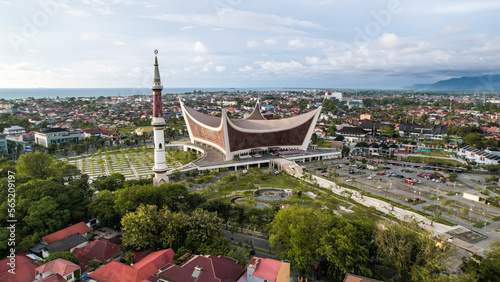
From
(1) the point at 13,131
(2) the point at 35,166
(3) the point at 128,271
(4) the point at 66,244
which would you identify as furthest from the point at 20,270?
(1) the point at 13,131

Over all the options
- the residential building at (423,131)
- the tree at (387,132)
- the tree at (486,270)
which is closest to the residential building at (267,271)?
the tree at (486,270)

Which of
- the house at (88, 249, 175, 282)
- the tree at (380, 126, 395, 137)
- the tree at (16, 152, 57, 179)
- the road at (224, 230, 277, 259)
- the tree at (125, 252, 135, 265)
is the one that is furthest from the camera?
the tree at (380, 126, 395, 137)

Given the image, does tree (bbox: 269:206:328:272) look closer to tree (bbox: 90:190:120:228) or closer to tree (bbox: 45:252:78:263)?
tree (bbox: 45:252:78:263)

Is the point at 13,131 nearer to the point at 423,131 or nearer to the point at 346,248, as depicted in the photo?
the point at 346,248

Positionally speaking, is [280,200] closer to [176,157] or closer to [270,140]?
[270,140]

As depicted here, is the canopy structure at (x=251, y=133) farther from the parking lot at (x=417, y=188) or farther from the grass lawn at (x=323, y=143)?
the grass lawn at (x=323, y=143)

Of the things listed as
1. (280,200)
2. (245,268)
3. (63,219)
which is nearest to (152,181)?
(63,219)

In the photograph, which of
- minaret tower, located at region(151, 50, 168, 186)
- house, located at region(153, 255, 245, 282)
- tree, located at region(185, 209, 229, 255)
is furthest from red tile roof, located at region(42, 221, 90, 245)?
minaret tower, located at region(151, 50, 168, 186)
